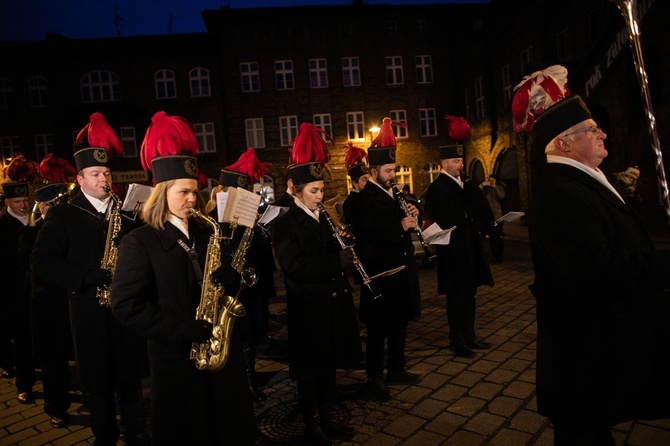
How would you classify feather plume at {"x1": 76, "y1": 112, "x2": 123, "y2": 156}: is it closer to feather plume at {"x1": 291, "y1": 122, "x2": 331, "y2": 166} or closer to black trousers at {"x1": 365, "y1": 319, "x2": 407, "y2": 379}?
feather plume at {"x1": 291, "y1": 122, "x2": 331, "y2": 166}

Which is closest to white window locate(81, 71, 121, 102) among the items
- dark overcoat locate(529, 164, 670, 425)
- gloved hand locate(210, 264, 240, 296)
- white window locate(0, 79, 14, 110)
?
white window locate(0, 79, 14, 110)

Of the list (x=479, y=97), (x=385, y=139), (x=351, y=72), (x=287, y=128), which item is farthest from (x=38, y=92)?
(x=385, y=139)

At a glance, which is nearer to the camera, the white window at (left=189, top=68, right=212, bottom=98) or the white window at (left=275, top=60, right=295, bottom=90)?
the white window at (left=189, top=68, right=212, bottom=98)

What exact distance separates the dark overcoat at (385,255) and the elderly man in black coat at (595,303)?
208 centimetres

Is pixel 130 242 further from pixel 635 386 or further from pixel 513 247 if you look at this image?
pixel 513 247

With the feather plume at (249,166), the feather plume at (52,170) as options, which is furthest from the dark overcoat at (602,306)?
the feather plume at (52,170)

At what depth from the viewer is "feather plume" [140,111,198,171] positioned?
2797mm

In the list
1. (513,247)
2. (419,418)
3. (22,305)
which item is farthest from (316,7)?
(419,418)

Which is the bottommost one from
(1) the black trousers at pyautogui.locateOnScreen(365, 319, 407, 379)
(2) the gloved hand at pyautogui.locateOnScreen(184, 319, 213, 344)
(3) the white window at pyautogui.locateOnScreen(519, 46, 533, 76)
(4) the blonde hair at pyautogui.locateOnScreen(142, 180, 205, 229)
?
(1) the black trousers at pyautogui.locateOnScreen(365, 319, 407, 379)

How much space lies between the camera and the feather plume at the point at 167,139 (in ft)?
9.18

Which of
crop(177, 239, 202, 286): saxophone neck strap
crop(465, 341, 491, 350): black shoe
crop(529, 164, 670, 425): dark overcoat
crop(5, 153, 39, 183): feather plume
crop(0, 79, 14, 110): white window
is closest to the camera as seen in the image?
crop(529, 164, 670, 425): dark overcoat

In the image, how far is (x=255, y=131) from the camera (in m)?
28.1

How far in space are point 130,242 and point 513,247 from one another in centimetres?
1317

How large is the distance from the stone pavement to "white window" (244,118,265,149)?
23430 mm
